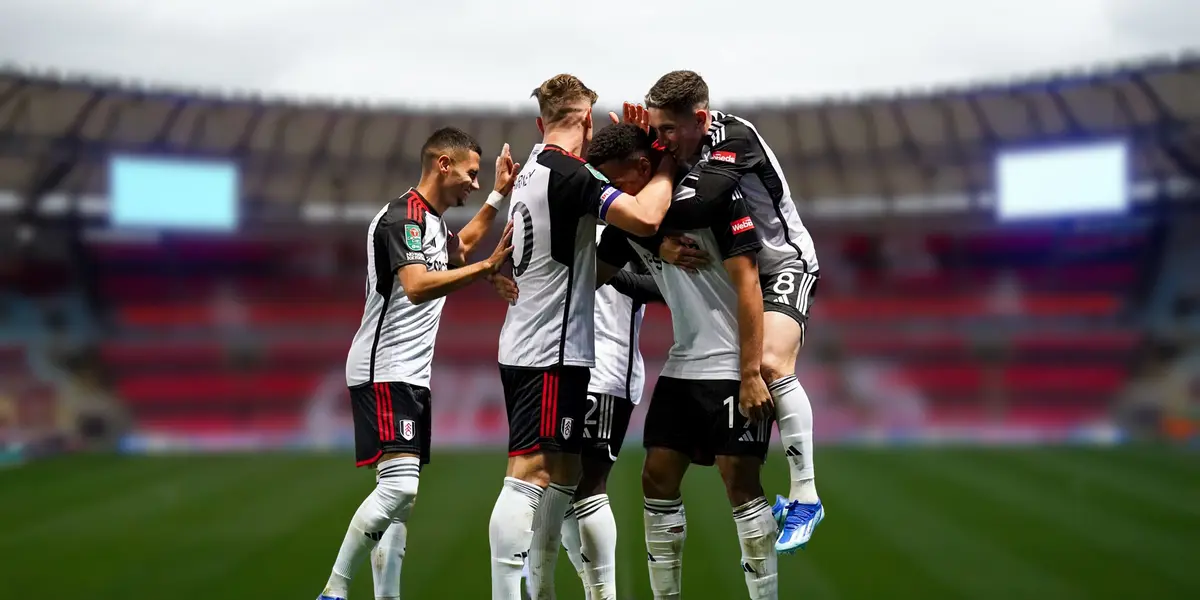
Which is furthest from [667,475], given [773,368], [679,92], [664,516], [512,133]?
[512,133]

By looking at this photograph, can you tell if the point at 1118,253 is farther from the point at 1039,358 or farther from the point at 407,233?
the point at 407,233

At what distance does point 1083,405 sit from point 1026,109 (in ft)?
27.6

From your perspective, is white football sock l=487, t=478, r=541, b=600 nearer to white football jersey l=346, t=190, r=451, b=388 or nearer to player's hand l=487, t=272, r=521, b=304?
player's hand l=487, t=272, r=521, b=304

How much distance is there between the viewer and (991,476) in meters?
14.0

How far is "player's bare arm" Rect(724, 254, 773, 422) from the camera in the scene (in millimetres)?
4234

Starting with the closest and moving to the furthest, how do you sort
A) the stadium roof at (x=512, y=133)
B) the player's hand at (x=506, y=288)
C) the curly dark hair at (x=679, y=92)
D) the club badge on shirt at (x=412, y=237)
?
the curly dark hair at (x=679, y=92) → the player's hand at (x=506, y=288) → the club badge on shirt at (x=412, y=237) → the stadium roof at (x=512, y=133)

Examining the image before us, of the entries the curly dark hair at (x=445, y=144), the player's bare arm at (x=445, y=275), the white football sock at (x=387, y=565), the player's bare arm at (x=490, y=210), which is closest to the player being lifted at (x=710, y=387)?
the player's bare arm at (x=490, y=210)

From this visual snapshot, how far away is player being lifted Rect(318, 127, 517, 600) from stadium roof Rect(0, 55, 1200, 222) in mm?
21497

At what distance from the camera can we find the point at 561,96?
4281 mm

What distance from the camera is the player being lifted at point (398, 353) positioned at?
15.6ft


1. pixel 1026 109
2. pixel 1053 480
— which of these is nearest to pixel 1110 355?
pixel 1026 109

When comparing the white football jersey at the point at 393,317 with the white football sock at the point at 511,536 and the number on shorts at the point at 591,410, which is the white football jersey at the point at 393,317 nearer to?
the number on shorts at the point at 591,410

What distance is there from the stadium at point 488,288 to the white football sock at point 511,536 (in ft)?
42.7

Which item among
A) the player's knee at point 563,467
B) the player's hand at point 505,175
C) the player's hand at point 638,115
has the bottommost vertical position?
the player's knee at point 563,467
